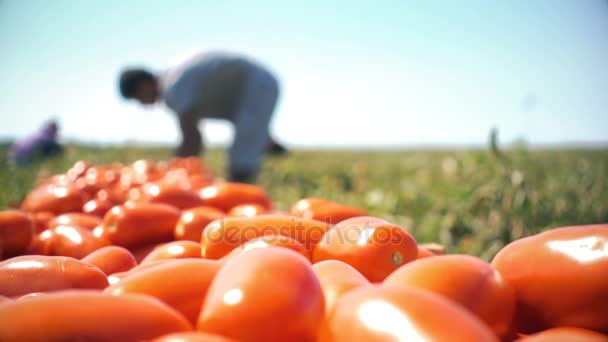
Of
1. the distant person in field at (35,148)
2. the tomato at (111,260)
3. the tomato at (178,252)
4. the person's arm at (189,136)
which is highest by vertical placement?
the tomato at (178,252)

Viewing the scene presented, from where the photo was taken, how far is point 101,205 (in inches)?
101

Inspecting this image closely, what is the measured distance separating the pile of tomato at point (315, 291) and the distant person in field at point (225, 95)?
4.13 metres

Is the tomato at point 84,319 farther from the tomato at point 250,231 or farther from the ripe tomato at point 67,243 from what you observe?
the ripe tomato at point 67,243

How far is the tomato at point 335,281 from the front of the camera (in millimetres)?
875

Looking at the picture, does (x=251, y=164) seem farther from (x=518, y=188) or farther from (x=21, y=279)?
(x=21, y=279)

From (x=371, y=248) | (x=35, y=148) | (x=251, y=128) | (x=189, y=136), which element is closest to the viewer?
(x=371, y=248)

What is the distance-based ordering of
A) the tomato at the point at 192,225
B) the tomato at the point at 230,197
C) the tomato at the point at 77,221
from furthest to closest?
the tomato at the point at 230,197, the tomato at the point at 77,221, the tomato at the point at 192,225

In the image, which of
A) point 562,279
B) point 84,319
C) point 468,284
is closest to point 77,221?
point 84,319

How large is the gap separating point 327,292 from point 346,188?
6.74 meters

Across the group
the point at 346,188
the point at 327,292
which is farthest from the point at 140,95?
the point at 327,292

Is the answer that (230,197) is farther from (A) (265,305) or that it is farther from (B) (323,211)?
(A) (265,305)

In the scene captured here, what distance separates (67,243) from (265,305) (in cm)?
127

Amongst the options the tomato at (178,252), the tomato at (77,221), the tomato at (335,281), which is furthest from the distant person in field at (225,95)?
the tomato at (335,281)

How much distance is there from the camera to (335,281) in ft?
3.00
